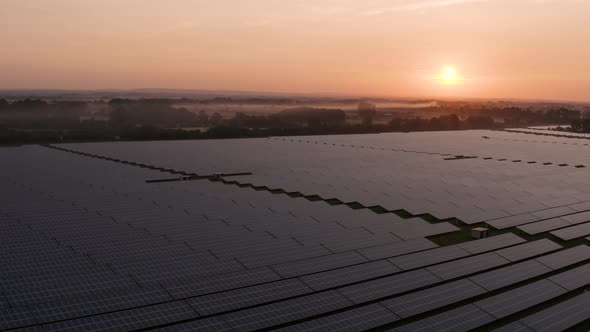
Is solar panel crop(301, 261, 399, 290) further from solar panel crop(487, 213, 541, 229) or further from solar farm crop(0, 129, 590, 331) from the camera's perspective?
solar panel crop(487, 213, 541, 229)

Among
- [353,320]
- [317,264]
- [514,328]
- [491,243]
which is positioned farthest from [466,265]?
[353,320]

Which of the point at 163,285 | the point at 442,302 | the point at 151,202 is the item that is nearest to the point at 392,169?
the point at 151,202

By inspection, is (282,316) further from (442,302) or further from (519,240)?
(519,240)

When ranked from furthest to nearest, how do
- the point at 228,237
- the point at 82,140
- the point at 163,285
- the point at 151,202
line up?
→ 1. the point at 82,140
2. the point at 151,202
3. the point at 228,237
4. the point at 163,285

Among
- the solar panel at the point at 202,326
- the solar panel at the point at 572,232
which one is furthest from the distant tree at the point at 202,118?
the solar panel at the point at 202,326

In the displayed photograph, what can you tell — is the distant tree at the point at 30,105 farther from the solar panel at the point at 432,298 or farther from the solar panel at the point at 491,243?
the solar panel at the point at 432,298

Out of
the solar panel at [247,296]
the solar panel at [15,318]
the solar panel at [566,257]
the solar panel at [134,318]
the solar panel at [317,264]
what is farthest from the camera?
the solar panel at [566,257]

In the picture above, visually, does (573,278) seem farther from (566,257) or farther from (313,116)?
(313,116)
